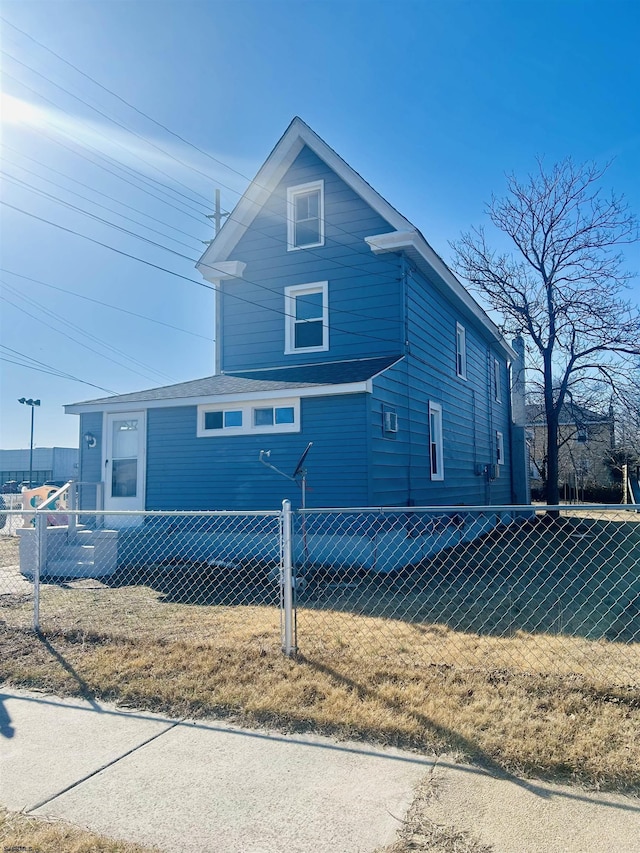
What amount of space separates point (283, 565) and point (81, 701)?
5.45 ft

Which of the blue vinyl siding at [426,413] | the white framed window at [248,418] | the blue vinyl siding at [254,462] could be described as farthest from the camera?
the blue vinyl siding at [426,413]

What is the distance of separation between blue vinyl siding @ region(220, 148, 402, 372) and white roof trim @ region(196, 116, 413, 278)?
17 centimetres

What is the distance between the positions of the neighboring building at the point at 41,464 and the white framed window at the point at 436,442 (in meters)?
43.1

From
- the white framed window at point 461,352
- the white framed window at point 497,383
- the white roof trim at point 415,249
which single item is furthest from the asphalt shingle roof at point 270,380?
the white framed window at point 497,383

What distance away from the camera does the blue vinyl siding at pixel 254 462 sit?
9883mm

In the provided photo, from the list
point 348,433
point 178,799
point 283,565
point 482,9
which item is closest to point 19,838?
point 178,799

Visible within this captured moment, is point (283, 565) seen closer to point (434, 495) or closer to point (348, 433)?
point (348, 433)

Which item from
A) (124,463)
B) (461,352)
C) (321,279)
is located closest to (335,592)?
(124,463)

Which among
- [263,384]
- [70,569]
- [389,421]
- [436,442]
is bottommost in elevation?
[70,569]

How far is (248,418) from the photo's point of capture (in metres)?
10.7

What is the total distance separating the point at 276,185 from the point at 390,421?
19.9 ft

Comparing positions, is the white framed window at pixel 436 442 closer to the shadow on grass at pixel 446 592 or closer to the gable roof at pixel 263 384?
the gable roof at pixel 263 384

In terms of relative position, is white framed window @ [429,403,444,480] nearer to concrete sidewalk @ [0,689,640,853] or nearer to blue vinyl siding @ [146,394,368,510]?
blue vinyl siding @ [146,394,368,510]

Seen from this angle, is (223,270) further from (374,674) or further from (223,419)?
(374,674)
